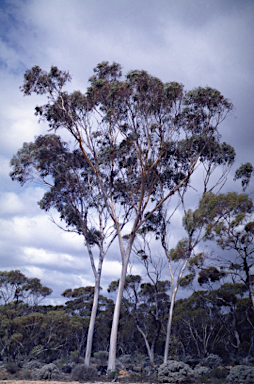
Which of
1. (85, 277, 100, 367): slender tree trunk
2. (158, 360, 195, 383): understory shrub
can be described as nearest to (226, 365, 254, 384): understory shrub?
(158, 360, 195, 383): understory shrub

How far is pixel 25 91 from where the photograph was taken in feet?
53.1

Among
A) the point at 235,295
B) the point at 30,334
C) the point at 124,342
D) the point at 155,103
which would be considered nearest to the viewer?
the point at 155,103

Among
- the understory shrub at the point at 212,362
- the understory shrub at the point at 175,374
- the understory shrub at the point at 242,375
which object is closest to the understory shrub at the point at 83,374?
the understory shrub at the point at 175,374

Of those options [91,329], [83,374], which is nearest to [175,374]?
[83,374]

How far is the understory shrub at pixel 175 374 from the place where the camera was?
1138cm

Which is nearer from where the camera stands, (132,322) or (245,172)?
(245,172)

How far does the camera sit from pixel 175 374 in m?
11.5

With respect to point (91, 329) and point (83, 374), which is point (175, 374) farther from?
point (91, 329)

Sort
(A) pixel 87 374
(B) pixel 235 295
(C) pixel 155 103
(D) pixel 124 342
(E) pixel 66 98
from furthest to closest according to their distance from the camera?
(D) pixel 124 342 → (B) pixel 235 295 → (E) pixel 66 98 → (C) pixel 155 103 → (A) pixel 87 374

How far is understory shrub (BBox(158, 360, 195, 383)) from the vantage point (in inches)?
448

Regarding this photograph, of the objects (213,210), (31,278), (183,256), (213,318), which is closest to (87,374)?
(183,256)

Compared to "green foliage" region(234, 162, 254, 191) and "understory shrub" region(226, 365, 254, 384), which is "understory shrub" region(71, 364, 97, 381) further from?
"green foliage" region(234, 162, 254, 191)

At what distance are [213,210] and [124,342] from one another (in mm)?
24974

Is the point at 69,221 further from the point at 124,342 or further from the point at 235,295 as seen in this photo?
the point at 124,342
